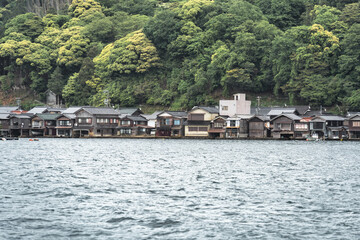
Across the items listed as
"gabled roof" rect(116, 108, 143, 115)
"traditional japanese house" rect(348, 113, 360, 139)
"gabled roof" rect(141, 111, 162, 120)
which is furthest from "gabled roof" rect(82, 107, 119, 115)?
"traditional japanese house" rect(348, 113, 360, 139)

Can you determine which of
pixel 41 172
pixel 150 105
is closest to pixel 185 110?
pixel 150 105

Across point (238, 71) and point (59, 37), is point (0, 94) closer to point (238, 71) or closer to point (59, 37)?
point (59, 37)

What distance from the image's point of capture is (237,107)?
93688 millimetres

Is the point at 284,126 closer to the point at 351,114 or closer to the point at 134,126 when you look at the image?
the point at 351,114

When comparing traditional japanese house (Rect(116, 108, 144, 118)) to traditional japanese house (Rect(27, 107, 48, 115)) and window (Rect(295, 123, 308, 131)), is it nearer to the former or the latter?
traditional japanese house (Rect(27, 107, 48, 115))

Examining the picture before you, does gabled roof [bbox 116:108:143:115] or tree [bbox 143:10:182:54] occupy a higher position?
tree [bbox 143:10:182:54]

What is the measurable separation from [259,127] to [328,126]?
1185cm

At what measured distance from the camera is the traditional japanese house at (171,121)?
94.1 m

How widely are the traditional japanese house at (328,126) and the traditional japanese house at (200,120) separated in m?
18.2

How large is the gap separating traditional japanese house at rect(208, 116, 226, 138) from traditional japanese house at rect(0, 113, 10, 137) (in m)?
40.6

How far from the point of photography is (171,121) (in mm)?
94688

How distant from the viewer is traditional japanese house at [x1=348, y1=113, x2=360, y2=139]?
82.8 meters

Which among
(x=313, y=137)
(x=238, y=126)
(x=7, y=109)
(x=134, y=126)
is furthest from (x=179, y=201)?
(x=7, y=109)

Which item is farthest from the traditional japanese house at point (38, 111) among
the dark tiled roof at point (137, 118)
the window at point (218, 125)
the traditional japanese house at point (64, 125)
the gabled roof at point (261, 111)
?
the gabled roof at point (261, 111)
